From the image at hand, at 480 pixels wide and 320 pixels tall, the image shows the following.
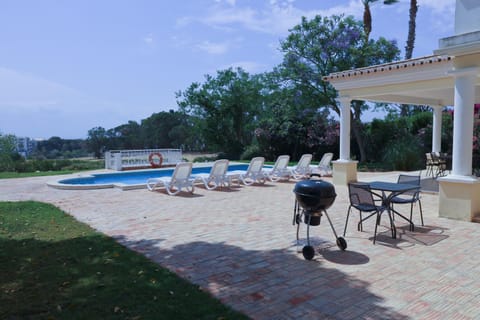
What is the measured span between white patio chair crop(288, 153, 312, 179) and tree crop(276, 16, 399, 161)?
6867 millimetres

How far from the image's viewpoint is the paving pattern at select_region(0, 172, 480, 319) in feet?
11.2

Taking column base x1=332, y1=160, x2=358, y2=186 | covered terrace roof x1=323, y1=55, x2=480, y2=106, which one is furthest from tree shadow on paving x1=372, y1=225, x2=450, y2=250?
column base x1=332, y1=160, x2=358, y2=186

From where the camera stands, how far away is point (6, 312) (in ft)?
10.8

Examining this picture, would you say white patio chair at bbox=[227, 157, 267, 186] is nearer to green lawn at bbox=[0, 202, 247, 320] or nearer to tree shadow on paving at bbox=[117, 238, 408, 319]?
green lawn at bbox=[0, 202, 247, 320]

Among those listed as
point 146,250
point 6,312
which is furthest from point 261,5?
point 6,312

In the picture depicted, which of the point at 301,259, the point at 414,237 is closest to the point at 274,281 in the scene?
the point at 301,259

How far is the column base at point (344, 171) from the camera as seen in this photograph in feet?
39.5

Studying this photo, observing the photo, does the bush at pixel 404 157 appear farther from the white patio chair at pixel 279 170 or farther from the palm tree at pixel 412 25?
the palm tree at pixel 412 25

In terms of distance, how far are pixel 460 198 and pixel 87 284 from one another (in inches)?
264

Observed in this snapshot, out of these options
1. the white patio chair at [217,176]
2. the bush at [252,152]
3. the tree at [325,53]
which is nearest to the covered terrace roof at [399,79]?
the white patio chair at [217,176]

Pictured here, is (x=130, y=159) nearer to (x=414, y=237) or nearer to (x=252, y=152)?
(x=252, y=152)

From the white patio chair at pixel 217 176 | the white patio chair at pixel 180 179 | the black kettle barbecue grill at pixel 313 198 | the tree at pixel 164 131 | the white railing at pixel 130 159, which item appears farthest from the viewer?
the tree at pixel 164 131

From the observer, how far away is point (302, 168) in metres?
14.1

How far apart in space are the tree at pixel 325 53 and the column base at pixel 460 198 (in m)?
13.1
